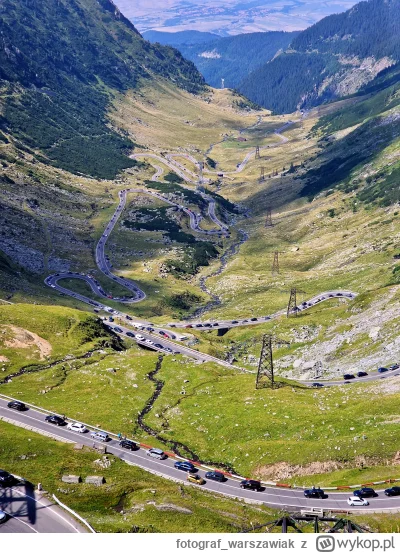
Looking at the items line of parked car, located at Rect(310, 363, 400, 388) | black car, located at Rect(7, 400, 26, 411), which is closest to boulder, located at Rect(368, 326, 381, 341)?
line of parked car, located at Rect(310, 363, 400, 388)

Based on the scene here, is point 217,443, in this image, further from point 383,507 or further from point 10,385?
point 10,385

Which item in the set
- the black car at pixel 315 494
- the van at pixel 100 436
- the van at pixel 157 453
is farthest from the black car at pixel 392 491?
the van at pixel 100 436

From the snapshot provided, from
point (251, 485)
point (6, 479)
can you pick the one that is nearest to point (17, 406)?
point (6, 479)

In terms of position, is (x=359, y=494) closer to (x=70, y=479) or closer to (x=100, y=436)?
(x=70, y=479)

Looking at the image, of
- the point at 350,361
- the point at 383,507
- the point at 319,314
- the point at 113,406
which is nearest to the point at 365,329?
the point at 350,361

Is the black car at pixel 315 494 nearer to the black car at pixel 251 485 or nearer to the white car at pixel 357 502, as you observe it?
the white car at pixel 357 502
